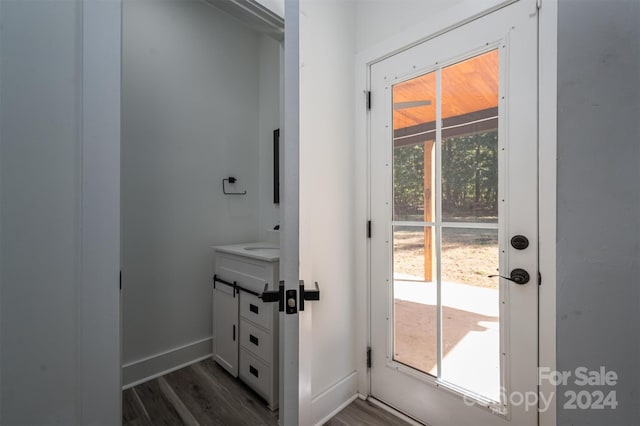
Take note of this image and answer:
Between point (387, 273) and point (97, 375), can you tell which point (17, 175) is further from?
point (387, 273)

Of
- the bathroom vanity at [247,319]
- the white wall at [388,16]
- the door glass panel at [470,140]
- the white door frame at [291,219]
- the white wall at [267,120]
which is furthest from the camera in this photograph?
the white wall at [267,120]

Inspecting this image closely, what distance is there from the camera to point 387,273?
1603 millimetres

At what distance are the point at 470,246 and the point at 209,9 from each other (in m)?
2.58

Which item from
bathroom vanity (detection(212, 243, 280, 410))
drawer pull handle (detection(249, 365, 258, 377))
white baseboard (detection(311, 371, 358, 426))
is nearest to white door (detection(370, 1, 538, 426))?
white baseboard (detection(311, 371, 358, 426))

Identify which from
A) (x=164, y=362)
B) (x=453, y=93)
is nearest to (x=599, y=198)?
(x=453, y=93)

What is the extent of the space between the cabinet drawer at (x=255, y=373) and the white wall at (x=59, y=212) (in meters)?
0.90

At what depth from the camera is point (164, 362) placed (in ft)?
6.63

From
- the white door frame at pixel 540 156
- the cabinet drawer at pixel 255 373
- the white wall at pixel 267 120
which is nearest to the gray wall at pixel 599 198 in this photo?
the white door frame at pixel 540 156

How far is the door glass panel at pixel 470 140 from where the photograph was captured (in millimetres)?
1267

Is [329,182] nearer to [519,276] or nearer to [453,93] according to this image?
[453,93]

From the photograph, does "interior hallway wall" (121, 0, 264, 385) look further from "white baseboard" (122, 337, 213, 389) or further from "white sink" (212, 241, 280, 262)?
"white sink" (212, 241, 280, 262)

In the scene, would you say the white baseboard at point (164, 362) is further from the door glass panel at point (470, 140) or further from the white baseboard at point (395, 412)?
the door glass panel at point (470, 140)

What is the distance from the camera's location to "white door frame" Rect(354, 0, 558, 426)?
109 centimetres

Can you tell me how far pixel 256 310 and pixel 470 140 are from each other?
1.52 meters
